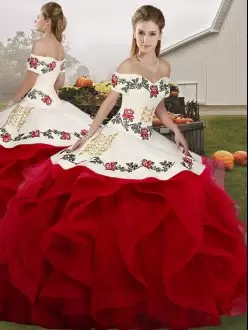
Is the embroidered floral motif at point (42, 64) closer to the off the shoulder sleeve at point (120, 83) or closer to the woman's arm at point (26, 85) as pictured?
the woman's arm at point (26, 85)

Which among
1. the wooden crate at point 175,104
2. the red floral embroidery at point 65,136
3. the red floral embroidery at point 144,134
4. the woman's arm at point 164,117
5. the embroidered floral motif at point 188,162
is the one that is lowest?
the embroidered floral motif at point 188,162

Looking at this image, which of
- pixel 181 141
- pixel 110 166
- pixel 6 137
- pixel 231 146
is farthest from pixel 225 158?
pixel 6 137

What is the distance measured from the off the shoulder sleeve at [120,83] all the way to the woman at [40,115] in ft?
1.19

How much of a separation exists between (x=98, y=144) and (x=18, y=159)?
1.32 feet

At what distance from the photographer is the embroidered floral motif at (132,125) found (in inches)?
82.4

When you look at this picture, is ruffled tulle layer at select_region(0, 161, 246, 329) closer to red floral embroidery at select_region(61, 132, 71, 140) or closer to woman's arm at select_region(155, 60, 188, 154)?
woman's arm at select_region(155, 60, 188, 154)

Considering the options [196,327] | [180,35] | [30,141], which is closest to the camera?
[196,327]

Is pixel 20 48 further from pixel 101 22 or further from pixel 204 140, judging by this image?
pixel 204 140

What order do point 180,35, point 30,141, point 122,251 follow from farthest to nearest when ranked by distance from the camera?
point 30,141 < point 180,35 < point 122,251

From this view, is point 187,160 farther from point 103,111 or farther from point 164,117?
point 103,111

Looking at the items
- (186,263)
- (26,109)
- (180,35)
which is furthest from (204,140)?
(26,109)

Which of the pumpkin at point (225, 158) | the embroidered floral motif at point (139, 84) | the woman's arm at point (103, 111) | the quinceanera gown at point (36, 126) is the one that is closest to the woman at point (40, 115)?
the quinceanera gown at point (36, 126)

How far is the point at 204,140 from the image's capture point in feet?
7.42

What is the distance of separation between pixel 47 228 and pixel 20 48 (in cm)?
80
